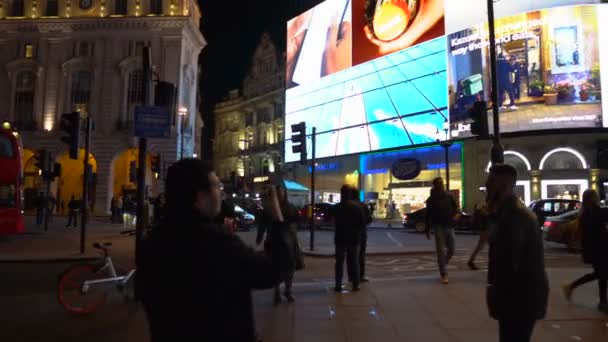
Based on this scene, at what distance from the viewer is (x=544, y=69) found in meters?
30.6

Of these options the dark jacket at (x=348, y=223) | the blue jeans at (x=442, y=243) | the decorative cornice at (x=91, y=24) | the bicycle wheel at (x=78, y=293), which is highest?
the decorative cornice at (x=91, y=24)

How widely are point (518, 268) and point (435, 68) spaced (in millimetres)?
33353

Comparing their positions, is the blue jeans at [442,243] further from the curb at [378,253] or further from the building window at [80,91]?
the building window at [80,91]

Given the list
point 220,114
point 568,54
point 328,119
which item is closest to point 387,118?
point 328,119

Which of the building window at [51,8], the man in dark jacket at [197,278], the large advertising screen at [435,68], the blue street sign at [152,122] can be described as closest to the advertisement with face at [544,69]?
the large advertising screen at [435,68]

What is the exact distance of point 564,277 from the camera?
982 centimetres

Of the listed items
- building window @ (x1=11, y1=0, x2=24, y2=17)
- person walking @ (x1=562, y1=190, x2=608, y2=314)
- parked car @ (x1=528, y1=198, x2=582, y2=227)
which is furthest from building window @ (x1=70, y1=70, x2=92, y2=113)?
person walking @ (x1=562, y1=190, x2=608, y2=314)

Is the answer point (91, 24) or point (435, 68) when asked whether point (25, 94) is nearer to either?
point (91, 24)

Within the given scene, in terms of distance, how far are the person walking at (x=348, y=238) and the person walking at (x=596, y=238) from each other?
3512mm

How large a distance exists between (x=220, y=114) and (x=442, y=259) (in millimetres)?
73397

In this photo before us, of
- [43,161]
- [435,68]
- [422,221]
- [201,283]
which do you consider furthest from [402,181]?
[201,283]

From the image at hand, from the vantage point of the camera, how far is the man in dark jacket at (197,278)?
6.55 ft

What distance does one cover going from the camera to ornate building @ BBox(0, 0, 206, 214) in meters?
44.9

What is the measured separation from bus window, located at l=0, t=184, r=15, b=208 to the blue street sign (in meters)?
13.1
